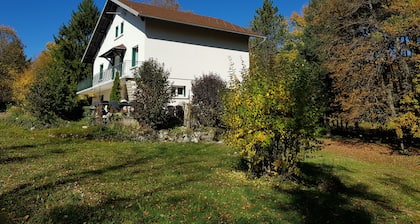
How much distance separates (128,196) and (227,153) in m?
6.12

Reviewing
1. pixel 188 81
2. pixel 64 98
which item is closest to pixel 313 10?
pixel 188 81

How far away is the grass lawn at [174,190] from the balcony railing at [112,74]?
10.8 meters

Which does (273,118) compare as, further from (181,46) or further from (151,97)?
(181,46)

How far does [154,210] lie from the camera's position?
466 cm

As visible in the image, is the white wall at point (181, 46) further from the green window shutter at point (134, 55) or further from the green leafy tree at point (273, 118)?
the green leafy tree at point (273, 118)

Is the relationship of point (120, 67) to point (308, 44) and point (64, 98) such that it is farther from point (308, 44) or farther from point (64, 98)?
point (308, 44)

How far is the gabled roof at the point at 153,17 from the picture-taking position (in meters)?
20.5

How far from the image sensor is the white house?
2067cm

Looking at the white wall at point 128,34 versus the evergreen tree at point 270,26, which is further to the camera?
the evergreen tree at point 270,26

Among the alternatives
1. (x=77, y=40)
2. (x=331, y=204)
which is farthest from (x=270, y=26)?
(x=331, y=204)

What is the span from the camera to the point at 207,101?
54.4ft

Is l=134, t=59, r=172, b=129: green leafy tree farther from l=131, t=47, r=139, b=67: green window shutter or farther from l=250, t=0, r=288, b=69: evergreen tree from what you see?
l=250, t=0, r=288, b=69: evergreen tree

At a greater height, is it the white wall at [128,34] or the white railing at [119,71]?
the white wall at [128,34]

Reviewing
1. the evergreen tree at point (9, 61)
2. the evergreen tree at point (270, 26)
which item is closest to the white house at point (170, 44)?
the evergreen tree at point (270, 26)
